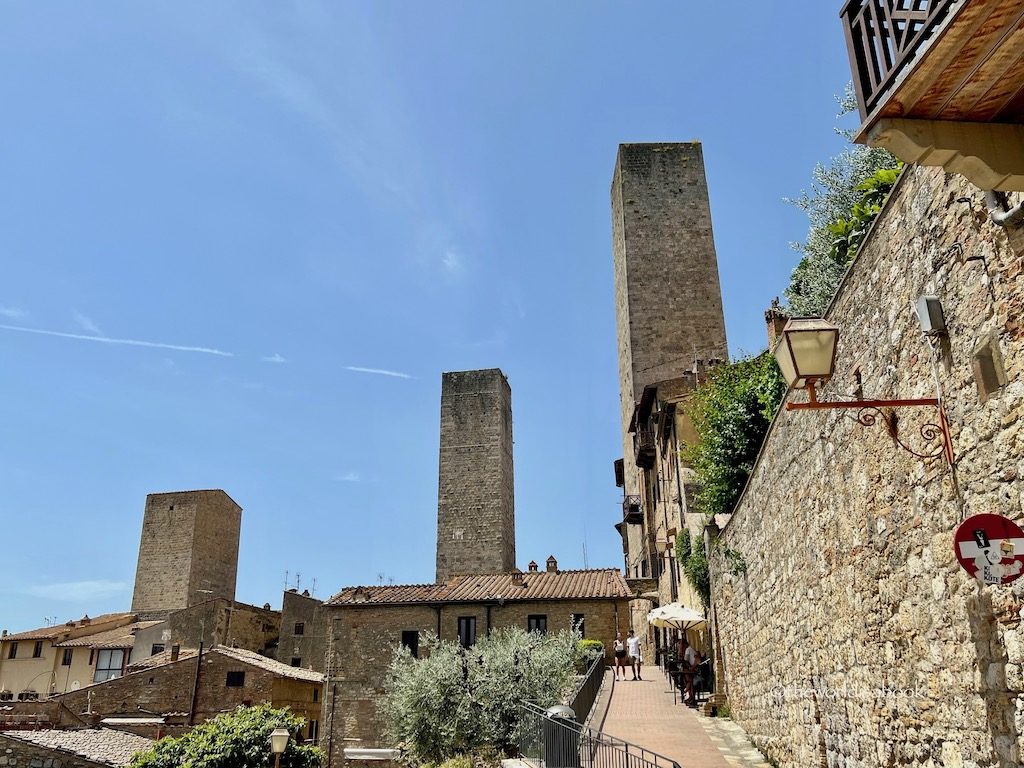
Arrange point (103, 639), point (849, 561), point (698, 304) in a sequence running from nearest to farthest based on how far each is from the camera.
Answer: point (849, 561) → point (698, 304) → point (103, 639)

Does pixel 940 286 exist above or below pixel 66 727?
above

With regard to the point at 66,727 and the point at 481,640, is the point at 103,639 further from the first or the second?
the point at 481,640

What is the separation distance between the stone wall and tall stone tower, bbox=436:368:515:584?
12.6m

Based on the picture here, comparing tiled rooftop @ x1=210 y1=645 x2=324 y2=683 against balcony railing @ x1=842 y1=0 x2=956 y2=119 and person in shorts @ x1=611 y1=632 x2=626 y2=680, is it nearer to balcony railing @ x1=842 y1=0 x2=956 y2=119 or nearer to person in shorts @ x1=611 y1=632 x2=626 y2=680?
person in shorts @ x1=611 y1=632 x2=626 y2=680

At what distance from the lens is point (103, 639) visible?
4631cm

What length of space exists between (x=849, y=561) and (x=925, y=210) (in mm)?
→ 3030

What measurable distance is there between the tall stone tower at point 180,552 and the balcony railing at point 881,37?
183ft

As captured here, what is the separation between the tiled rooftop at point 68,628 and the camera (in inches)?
1820

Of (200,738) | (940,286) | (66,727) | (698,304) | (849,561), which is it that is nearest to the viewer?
(940,286)

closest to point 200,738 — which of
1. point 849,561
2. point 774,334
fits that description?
point 774,334

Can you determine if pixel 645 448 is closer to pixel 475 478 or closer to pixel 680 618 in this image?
pixel 680 618

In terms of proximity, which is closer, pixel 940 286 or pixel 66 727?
pixel 940 286

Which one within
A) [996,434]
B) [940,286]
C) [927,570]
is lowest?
[927,570]

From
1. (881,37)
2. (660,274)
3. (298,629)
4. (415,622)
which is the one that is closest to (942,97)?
(881,37)
